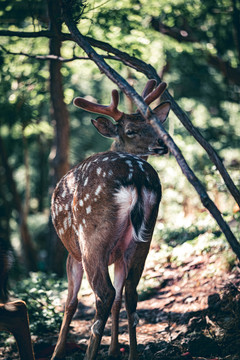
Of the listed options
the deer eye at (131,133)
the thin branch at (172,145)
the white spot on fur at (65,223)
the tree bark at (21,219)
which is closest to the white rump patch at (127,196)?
the thin branch at (172,145)

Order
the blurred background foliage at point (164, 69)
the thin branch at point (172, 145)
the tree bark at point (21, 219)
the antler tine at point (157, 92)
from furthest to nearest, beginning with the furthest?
the tree bark at point (21, 219) < the blurred background foliage at point (164, 69) < the antler tine at point (157, 92) < the thin branch at point (172, 145)

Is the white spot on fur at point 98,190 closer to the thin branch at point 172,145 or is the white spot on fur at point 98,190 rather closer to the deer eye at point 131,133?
the thin branch at point 172,145

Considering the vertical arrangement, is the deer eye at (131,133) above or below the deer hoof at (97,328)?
above

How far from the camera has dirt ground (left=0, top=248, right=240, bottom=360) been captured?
3951 mm

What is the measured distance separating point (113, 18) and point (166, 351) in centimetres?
507

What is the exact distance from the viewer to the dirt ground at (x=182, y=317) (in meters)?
3.95

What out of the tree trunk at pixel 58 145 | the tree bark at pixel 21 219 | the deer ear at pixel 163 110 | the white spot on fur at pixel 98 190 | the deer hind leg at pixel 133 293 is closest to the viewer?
the white spot on fur at pixel 98 190

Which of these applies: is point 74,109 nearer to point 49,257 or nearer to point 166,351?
point 49,257

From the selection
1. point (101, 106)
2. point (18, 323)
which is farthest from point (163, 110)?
point (18, 323)

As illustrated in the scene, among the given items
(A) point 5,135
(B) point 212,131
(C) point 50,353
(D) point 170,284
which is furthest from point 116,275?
(A) point 5,135

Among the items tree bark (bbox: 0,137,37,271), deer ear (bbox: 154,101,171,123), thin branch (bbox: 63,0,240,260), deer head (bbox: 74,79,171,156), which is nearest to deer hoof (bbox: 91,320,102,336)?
thin branch (bbox: 63,0,240,260)

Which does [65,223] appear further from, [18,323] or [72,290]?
[18,323]

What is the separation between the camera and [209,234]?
256 inches

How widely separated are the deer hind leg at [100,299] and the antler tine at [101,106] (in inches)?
64.7
